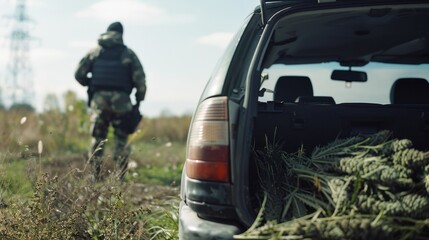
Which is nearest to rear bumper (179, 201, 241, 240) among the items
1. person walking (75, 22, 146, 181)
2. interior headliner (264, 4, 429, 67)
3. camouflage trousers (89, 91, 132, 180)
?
interior headliner (264, 4, 429, 67)

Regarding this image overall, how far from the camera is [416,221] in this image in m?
2.35

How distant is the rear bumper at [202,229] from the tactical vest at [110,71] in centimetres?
528

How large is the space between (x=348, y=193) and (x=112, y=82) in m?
5.80

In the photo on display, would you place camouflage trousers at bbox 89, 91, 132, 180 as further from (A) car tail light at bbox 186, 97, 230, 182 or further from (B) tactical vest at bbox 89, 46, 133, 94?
(A) car tail light at bbox 186, 97, 230, 182

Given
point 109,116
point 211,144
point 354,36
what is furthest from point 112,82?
point 211,144

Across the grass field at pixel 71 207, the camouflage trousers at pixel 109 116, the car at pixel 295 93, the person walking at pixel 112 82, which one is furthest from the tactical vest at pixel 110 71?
the car at pixel 295 93

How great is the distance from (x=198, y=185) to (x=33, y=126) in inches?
457

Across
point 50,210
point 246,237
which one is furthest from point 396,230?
point 50,210

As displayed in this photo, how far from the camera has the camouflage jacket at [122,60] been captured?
25.9 ft

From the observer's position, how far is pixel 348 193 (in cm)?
249

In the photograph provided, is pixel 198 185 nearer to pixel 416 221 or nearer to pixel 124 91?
pixel 416 221

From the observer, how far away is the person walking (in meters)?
7.88

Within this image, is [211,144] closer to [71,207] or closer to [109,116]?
[71,207]

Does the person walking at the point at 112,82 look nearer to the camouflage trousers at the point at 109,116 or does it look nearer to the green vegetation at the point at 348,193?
the camouflage trousers at the point at 109,116
